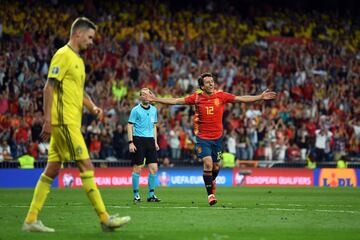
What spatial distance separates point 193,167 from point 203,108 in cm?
1498

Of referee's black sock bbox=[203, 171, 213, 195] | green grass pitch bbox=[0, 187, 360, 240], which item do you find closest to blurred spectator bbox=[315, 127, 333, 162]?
green grass pitch bbox=[0, 187, 360, 240]

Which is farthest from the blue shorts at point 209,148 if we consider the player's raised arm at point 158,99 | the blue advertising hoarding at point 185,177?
the blue advertising hoarding at point 185,177

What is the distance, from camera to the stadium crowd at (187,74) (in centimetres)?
3316

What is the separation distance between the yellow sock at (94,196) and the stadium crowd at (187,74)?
1946cm

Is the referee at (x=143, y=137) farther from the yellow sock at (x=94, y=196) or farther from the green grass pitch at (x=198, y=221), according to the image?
the yellow sock at (x=94, y=196)

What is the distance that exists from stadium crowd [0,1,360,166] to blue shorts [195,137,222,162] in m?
13.5

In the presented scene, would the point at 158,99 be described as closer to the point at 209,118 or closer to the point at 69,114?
the point at 209,118

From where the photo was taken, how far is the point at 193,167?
3381 centimetres

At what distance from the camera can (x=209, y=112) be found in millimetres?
18984

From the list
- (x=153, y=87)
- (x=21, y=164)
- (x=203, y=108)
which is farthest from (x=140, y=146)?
(x=153, y=87)

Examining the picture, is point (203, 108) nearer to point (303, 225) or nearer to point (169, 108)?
point (303, 225)

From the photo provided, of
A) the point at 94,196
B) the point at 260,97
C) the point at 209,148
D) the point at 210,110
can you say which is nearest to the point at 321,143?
the point at 210,110

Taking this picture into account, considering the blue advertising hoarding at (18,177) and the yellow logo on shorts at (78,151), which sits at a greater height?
the yellow logo on shorts at (78,151)

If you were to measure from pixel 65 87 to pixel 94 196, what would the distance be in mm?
1544
